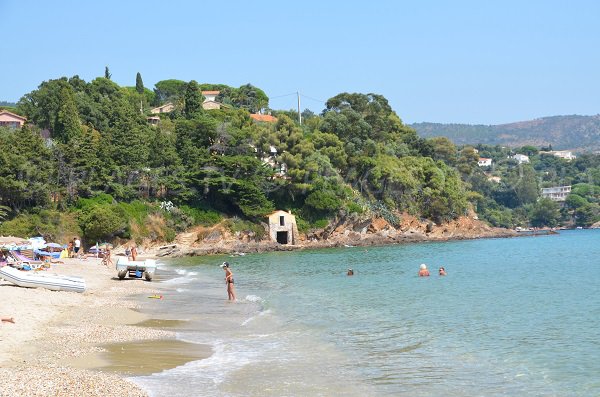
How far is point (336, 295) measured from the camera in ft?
84.0

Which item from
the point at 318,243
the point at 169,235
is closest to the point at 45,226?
the point at 169,235

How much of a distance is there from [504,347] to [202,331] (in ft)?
24.6

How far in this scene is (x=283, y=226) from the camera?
65438 mm

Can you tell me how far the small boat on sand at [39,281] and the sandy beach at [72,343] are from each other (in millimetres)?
288

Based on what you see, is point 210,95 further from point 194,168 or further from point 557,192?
point 557,192

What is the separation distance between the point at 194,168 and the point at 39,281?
134 feet

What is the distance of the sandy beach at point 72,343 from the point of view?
31.8ft

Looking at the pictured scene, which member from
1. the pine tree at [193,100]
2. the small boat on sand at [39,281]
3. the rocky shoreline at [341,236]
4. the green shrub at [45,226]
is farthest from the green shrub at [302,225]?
the small boat on sand at [39,281]

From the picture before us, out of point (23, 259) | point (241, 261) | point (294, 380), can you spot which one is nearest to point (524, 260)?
point (241, 261)

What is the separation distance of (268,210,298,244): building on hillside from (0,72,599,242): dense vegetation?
4.54 feet

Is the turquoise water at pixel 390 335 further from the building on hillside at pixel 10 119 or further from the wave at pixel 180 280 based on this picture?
the building on hillside at pixel 10 119

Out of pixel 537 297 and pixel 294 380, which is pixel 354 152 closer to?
pixel 537 297

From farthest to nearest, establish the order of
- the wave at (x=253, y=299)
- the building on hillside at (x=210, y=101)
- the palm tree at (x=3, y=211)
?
1. the building on hillside at (x=210, y=101)
2. the palm tree at (x=3, y=211)
3. the wave at (x=253, y=299)

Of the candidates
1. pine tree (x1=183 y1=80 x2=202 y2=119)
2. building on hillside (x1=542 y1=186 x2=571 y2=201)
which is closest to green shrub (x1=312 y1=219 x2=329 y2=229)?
pine tree (x1=183 y1=80 x2=202 y2=119)
